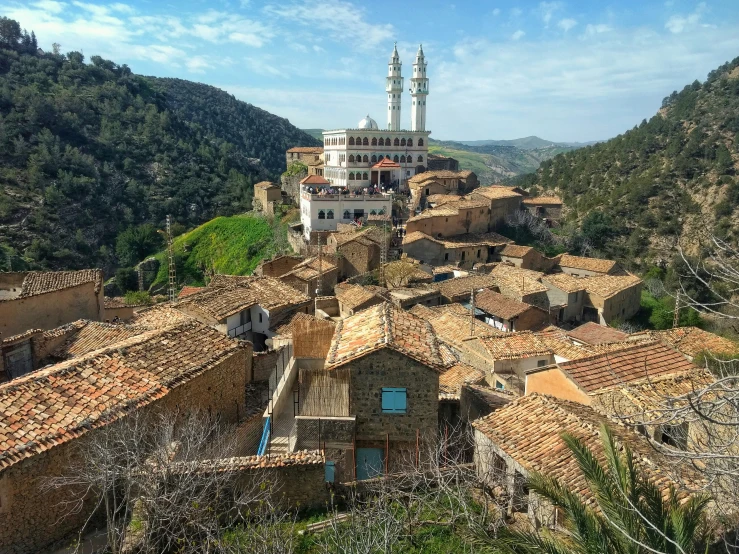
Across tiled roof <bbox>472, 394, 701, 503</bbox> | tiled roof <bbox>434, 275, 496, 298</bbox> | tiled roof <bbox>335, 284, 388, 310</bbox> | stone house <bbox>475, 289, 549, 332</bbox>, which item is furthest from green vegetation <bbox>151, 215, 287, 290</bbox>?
tiled roof <bbox>472, 394, 701, 503</bbox>

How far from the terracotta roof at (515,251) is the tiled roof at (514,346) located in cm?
1940

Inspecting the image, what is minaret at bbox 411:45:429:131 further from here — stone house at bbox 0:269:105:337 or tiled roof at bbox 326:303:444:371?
tiled roof at bbox 326:303:444:371

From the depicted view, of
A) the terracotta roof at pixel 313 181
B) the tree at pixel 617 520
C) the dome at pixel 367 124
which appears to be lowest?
the tree at pixel 617 520

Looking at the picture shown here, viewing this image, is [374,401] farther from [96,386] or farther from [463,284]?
[463,284]

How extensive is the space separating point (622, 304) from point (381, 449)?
1186 inches

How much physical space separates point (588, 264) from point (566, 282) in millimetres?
6463

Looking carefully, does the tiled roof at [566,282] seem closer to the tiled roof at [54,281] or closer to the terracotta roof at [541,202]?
the terracotta roof at [541,202]

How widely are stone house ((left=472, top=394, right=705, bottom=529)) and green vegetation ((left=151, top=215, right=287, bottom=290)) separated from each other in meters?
37.1

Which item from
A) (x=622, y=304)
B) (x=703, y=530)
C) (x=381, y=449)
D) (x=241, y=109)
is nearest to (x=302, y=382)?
(x=381, y=449)

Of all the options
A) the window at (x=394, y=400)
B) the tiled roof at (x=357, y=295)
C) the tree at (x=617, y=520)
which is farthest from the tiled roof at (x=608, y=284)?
the tree at (x=617, y=520)

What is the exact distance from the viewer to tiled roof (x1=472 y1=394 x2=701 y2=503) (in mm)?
8188

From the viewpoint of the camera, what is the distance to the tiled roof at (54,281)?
19156 mm

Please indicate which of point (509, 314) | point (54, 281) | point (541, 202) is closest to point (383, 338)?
point (54, 281)

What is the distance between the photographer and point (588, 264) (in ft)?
133
